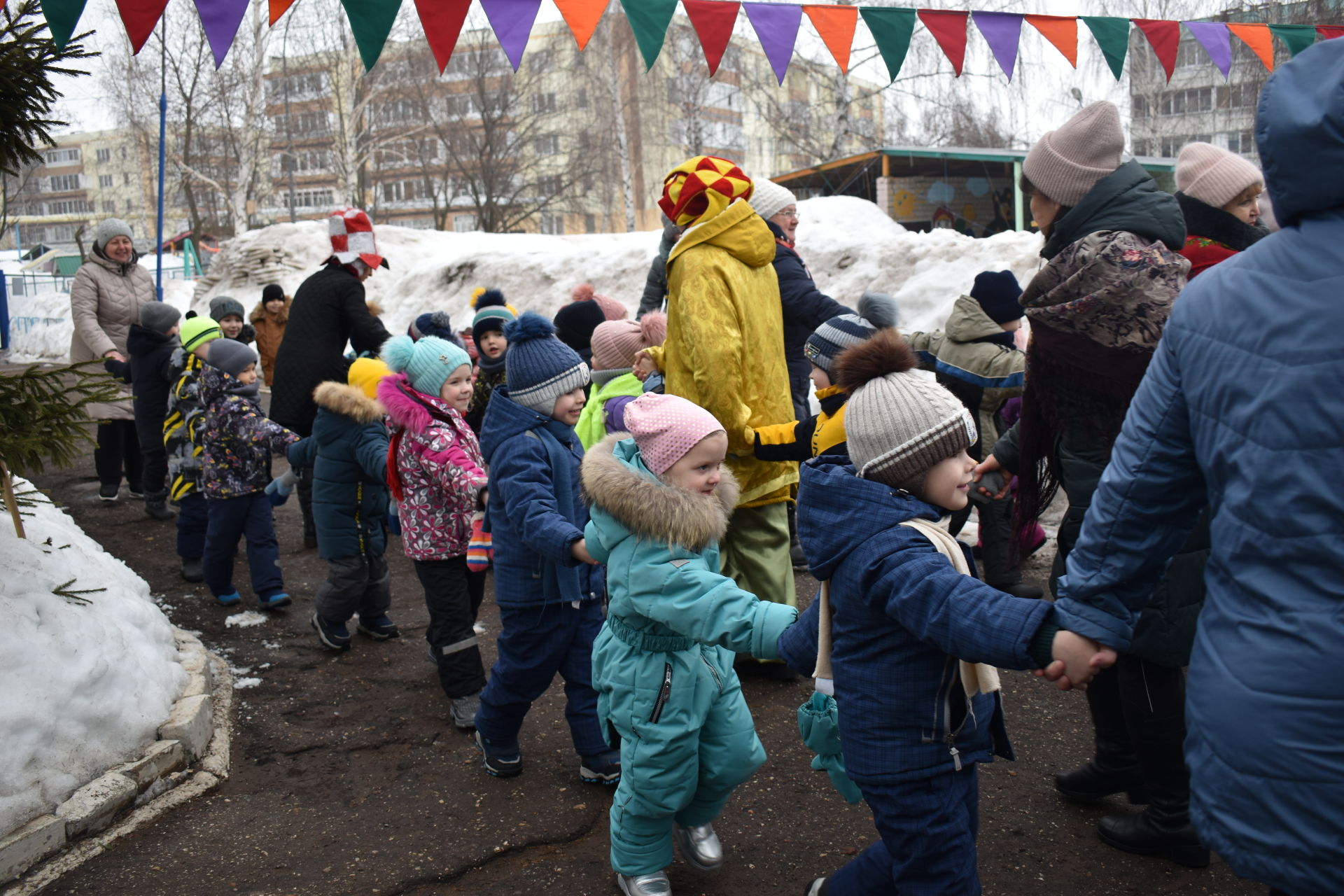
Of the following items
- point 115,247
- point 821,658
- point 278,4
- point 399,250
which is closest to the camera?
point 821,658

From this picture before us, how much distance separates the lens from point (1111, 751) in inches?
140

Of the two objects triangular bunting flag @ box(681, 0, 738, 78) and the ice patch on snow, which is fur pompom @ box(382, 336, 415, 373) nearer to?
the ice patch on snow

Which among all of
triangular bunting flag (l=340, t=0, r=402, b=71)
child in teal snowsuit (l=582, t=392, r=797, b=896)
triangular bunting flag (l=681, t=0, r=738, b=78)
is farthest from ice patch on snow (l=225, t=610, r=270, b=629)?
triangular bunting flag (l=681, t=0, r=738, b=78)

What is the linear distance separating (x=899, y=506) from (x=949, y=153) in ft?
53.8

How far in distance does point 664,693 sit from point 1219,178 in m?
3.07

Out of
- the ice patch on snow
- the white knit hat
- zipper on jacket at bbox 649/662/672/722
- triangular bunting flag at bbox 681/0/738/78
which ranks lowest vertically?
the ice patch on snow

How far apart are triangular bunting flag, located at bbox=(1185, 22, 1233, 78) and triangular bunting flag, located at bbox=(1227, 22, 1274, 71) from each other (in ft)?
0.23

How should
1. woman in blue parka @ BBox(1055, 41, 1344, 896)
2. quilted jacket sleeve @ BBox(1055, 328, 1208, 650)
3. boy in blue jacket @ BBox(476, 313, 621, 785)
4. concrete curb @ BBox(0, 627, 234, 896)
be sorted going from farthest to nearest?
1. boy in blue jacket @ BBox(476, 313, 621, 785)
2. concrete curb @ BBox(0, 627, 234, 896)
3. quilted jacket sleeve @ BBox(1055, 328, 1208, 650)
4. woman in blue parka @ BBox(1055, 41, 1344, 896)

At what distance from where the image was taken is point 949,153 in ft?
57.3

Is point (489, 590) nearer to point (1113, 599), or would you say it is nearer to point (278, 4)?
point (278, 4)

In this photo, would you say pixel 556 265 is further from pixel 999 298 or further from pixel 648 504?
pixel 648 504

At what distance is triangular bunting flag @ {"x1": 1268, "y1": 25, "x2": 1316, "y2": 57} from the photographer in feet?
25.3

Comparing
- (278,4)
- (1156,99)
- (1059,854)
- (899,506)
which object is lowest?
(1059,854)

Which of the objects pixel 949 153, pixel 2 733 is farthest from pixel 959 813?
pixel 949 153
